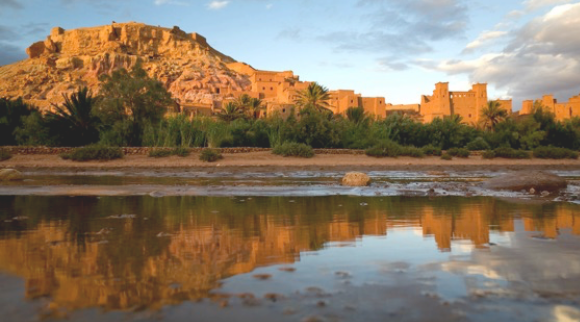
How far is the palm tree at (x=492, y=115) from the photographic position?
5447 cm

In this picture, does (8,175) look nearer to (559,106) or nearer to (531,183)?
(531,183)

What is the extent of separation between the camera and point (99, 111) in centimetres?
2702

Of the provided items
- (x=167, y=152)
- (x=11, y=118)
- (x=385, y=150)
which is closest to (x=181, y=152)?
(x=167, y=152)

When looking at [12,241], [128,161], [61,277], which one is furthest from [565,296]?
[128,161]

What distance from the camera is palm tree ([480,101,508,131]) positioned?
5447 cm

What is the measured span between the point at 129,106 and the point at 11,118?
29.7 ft

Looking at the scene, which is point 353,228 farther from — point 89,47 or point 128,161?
point 89,47

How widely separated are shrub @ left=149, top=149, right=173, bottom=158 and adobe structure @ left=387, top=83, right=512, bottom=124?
4623cm

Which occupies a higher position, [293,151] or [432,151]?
[293,151]

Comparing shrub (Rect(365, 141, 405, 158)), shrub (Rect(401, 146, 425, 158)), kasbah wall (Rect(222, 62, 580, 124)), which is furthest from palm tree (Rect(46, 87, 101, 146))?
kasbah wall (Rect(222, 62, 580, 124))

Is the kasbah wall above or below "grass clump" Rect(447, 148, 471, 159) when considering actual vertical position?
above

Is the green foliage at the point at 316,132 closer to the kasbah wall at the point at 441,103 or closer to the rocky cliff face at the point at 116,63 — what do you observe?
the kasbah wall at the point at 441,103

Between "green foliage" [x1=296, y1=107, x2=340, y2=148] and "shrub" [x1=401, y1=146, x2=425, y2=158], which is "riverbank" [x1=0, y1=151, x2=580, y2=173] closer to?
"shrub" [x1=401, y1=146, x2=425, y2=158]

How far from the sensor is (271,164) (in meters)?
24.5
